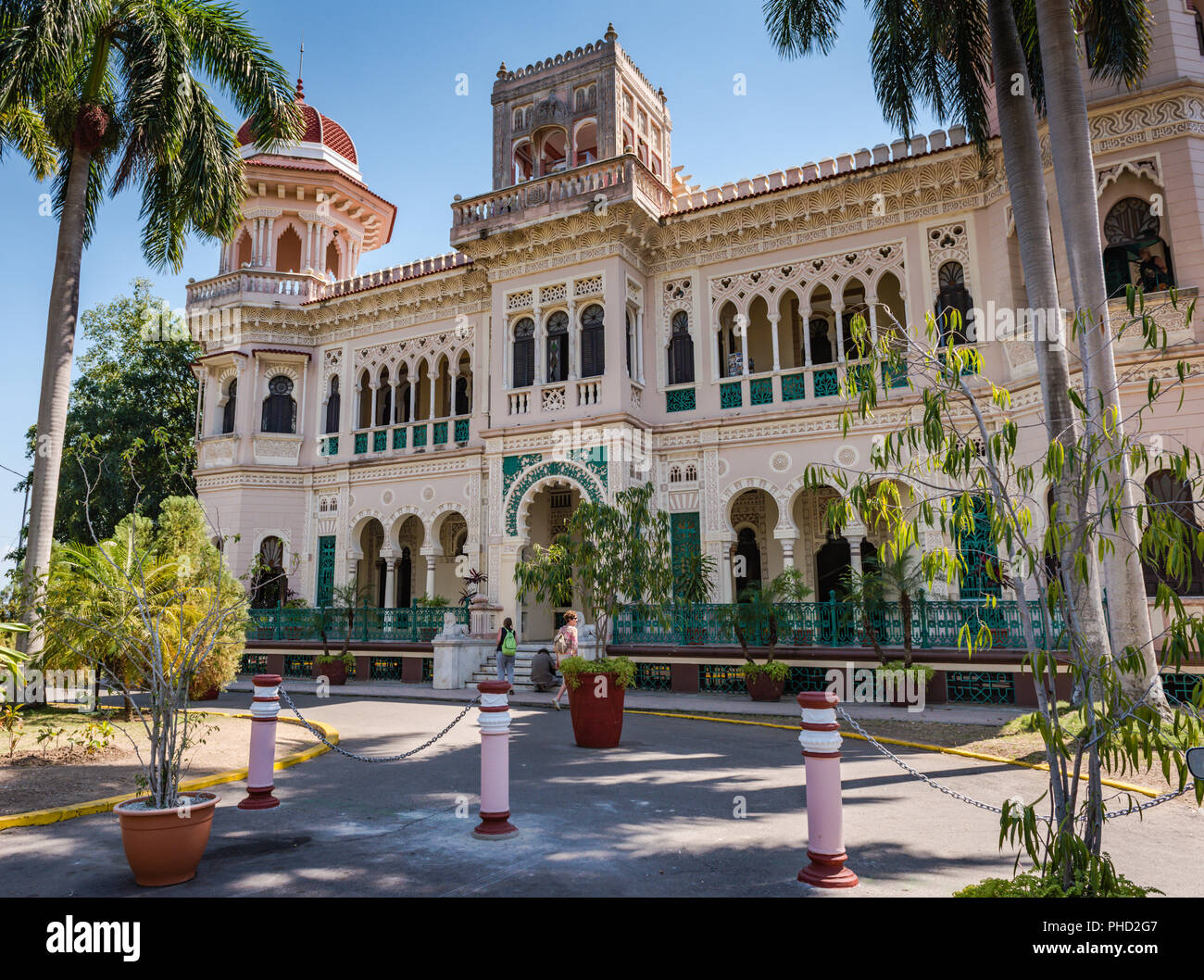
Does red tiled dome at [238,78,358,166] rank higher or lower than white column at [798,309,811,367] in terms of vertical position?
higher

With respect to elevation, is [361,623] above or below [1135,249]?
below

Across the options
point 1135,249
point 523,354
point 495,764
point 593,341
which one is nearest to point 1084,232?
point 1135,249

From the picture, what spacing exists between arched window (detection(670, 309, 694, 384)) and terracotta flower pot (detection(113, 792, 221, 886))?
593 inches

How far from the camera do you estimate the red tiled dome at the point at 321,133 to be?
24.0 metres

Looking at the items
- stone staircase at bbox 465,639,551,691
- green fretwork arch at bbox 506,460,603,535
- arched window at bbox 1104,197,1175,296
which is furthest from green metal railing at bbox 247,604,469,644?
arched window at bbox 1104,197,1175,296

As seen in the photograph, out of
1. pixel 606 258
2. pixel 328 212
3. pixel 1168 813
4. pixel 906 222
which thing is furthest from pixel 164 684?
pixel 328 212

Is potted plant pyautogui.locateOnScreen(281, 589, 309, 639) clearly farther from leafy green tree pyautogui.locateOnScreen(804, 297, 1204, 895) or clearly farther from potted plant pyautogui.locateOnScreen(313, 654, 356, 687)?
leafy green tree pyautogui.locateOnScreen(804, 297, 1204, 895)

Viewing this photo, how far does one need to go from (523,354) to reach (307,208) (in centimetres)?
926

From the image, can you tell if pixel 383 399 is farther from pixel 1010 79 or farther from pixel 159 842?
pixel 159 842

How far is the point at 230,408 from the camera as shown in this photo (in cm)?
2348

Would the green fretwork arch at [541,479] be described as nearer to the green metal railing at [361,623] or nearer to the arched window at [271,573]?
the green metal railing at [361,623]

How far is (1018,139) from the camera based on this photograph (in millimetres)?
10234

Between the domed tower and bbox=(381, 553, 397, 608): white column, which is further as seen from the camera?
the domed tower

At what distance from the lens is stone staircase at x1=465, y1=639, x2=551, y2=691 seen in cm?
1670
